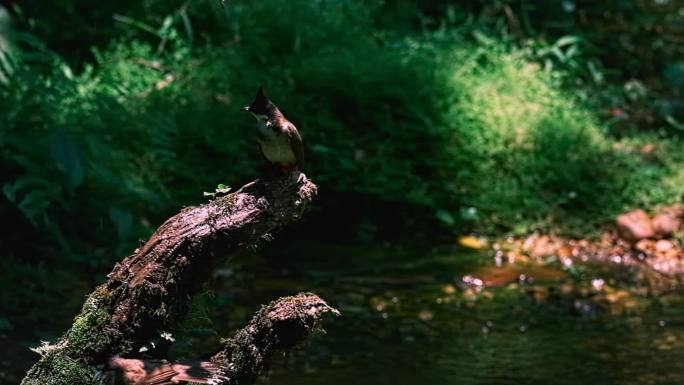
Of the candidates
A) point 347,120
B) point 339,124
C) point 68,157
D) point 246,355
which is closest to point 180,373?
point 246,355

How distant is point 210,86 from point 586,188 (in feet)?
9.10

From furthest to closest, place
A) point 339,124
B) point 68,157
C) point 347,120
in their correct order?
point 347,120 < point 339,124 < point 68,157

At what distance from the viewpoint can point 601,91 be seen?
9.51m

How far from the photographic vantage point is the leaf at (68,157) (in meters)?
5.59

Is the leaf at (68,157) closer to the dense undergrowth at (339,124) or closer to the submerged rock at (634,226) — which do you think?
the dense undergrowth at (339,124)

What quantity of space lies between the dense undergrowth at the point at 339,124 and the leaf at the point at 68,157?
0.44m

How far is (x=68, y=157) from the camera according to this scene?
5.64 metres

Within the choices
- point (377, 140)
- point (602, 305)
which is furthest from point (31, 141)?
point (602, 305)

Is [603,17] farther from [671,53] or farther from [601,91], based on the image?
[601,91]

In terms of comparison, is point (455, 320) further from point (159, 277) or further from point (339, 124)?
point (159, 277)

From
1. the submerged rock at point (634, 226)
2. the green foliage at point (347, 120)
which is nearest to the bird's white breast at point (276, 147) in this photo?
the green foliage at point (347, 120)

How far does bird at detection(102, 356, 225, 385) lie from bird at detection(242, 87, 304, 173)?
0.65m

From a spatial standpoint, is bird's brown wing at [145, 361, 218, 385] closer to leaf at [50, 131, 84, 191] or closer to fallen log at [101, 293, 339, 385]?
fallen log at [101, 293, 339, 385]

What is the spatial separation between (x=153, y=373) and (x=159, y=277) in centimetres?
28
